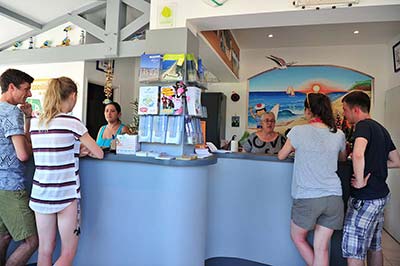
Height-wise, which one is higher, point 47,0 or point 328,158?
point 47,0

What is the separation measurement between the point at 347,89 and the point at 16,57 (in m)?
5.51

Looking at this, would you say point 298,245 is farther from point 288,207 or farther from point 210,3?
point 210,3

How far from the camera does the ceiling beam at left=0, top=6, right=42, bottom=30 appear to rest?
4.07 metres

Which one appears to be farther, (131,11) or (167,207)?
(131,11)

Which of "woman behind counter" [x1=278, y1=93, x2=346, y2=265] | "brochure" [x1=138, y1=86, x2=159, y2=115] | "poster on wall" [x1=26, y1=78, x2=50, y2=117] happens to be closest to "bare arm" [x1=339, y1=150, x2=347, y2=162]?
"woman behind counter" [x1=278, y1=93, x2=346, y2=265]

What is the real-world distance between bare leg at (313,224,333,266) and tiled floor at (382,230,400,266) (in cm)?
158

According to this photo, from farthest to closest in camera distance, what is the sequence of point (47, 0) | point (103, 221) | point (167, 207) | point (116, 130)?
point (47, 0), point (116, 130), point (103, 221), point (167, 207)

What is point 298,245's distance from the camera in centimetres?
200

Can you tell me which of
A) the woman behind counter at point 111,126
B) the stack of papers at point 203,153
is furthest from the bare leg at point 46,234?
the woman behind counter at point 111,126

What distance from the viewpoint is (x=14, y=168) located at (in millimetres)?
1795

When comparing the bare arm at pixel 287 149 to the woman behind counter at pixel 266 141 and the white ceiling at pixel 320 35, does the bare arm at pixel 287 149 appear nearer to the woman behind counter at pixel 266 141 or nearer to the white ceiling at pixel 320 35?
the woman behind counter at pixel 266 141

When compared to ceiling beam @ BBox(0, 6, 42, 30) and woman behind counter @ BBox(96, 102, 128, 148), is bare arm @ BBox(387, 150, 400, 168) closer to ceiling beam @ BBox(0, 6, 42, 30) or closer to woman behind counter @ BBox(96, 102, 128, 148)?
woman behind counter @ BBox(96, 102, 128, 148)

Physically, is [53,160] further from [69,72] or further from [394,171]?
[394,171]

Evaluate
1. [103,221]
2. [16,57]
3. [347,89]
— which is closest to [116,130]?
[103,221]
